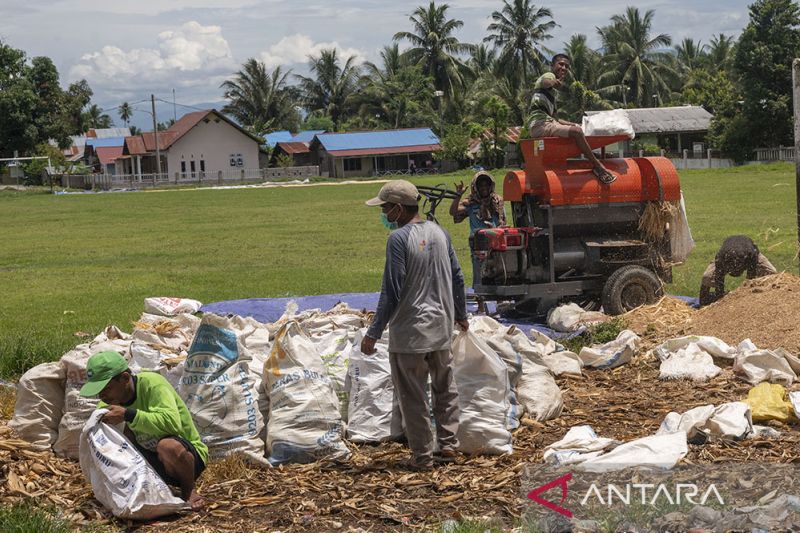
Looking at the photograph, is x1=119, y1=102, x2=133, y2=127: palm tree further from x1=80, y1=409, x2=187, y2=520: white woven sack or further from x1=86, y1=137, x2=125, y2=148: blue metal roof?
x1=80, y1=409, x2=187, y2=520: white woven sack

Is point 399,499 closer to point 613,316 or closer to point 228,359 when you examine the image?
point 228,359

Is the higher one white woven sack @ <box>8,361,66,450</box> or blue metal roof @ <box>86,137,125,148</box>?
blue metal roof @ <box>86,137,125,148</box>

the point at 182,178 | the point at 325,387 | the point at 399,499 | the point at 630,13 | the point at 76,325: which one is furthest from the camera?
the point at 630,13

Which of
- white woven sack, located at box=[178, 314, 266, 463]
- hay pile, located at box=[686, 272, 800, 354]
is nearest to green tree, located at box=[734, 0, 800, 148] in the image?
hay pile, located at box=[686, 272, 800, 354]

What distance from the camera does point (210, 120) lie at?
87.4 meters

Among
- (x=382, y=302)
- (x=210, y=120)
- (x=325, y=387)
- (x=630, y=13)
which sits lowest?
(x=325, y=387)

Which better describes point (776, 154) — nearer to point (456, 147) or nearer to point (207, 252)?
point (456, 147)

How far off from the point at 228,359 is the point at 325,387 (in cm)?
73

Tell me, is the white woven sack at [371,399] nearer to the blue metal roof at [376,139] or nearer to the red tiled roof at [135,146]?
the blue metal roof at [376,139]

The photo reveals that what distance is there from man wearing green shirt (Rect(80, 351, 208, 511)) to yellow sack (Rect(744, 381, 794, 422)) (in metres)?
3.83

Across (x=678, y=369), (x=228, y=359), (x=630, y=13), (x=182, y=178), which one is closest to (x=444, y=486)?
(x=228, y=359)

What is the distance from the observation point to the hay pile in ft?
31.0

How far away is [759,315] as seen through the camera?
32.7ft

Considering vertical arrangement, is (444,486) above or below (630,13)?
below
